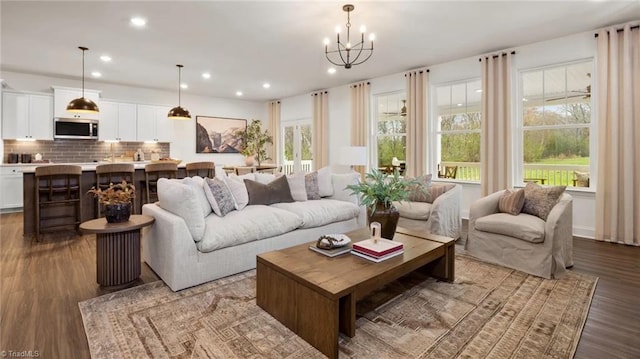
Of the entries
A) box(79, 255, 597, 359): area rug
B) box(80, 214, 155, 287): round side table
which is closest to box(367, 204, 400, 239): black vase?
box(79, 255, 597, 359): area rug

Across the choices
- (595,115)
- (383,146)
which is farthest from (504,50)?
(383,146)

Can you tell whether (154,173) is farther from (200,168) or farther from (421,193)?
(421,193)

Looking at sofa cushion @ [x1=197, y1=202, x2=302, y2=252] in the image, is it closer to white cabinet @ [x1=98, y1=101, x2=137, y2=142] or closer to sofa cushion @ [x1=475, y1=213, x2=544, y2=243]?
sofa cushion @ [x1=475, y1=213, x2=544, y2=243]

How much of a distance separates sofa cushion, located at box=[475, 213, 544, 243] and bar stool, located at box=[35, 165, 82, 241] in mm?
5315

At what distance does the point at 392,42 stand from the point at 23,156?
24.1ft

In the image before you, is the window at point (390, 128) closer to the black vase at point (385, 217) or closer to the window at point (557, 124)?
the window at point (557, 124)

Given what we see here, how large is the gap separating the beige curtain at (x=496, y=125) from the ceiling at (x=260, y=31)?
31cm

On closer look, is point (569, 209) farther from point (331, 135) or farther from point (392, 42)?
point (331, 135)

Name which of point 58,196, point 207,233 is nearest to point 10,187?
point 58,196

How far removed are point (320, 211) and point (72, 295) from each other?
7.92ft

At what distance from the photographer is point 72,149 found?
696 centimetres

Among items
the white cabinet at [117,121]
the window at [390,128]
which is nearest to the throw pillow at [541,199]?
the window at [390,128]

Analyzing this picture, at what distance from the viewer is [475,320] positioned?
219cm

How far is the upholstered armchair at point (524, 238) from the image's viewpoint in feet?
9.53
